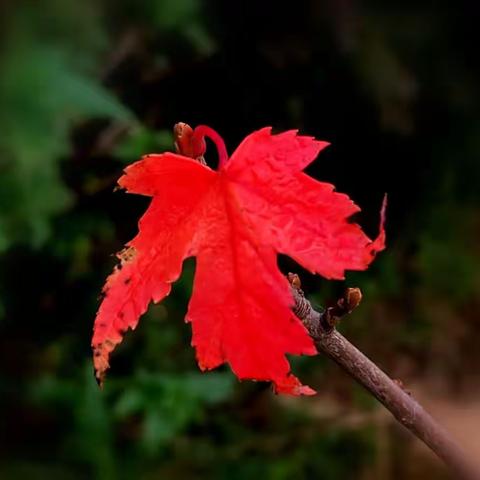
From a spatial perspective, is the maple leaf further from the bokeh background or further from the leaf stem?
the bokeh background

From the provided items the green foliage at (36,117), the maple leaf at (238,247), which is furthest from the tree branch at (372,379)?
the green foliage at (36,117)

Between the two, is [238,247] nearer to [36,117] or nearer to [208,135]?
[208,135]

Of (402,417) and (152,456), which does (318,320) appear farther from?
(152,456)

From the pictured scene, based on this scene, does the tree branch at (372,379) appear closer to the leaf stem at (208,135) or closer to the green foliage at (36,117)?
the leaf stem at (208,135)

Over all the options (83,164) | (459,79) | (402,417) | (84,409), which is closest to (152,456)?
A: (84,409)

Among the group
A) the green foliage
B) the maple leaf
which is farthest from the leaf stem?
the green foliage

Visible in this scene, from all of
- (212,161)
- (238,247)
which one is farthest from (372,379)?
(212,161)
